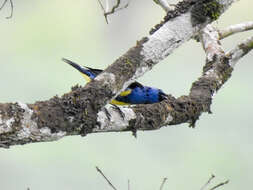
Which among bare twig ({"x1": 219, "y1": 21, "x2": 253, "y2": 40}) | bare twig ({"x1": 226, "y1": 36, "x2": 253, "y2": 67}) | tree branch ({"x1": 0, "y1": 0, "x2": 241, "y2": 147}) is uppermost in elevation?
bare twig ({"x1": 219, "y1": 21, "x2": 253, "y2": 40})

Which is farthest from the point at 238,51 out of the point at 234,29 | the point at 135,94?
the point at 135,94

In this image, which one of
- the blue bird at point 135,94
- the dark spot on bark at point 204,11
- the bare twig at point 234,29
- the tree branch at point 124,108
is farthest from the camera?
the blue bird at point 135,94

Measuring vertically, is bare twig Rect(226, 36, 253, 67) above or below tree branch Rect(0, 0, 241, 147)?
above

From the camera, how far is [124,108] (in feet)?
12.4

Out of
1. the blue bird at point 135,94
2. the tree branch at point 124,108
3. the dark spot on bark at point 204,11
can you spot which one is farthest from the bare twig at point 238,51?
the blue bird at point 135,94

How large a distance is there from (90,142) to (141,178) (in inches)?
202

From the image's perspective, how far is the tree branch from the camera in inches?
118

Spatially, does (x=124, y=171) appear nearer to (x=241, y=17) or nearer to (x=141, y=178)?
(x=141, y=178)

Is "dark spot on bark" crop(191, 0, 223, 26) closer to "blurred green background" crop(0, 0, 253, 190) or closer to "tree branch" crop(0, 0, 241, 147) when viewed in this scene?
"tree branch" crop(0, 0, 241, 147)

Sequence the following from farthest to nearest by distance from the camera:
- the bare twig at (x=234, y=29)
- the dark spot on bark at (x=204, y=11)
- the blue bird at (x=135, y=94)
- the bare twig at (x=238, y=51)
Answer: the blue bird at (x=135, y=94) < the bare twig at (x=234, y=29) < the bare twig at (x=238, y=51) < the dark spot on bark at (x=204, y=11)

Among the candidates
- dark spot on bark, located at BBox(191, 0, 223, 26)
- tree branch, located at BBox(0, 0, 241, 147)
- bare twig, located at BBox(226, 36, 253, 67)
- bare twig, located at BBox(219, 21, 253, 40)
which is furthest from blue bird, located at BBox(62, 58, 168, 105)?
dark spot on bark, located at BBox(191, 0, 223, 26)

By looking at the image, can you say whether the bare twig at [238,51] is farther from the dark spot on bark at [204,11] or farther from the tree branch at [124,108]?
the dark spot on bark at [204,11]

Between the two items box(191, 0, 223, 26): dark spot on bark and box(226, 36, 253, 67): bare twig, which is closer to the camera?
A: box(191, 0, 223, 26): dark spot on bark

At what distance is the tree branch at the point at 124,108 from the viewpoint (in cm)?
301
